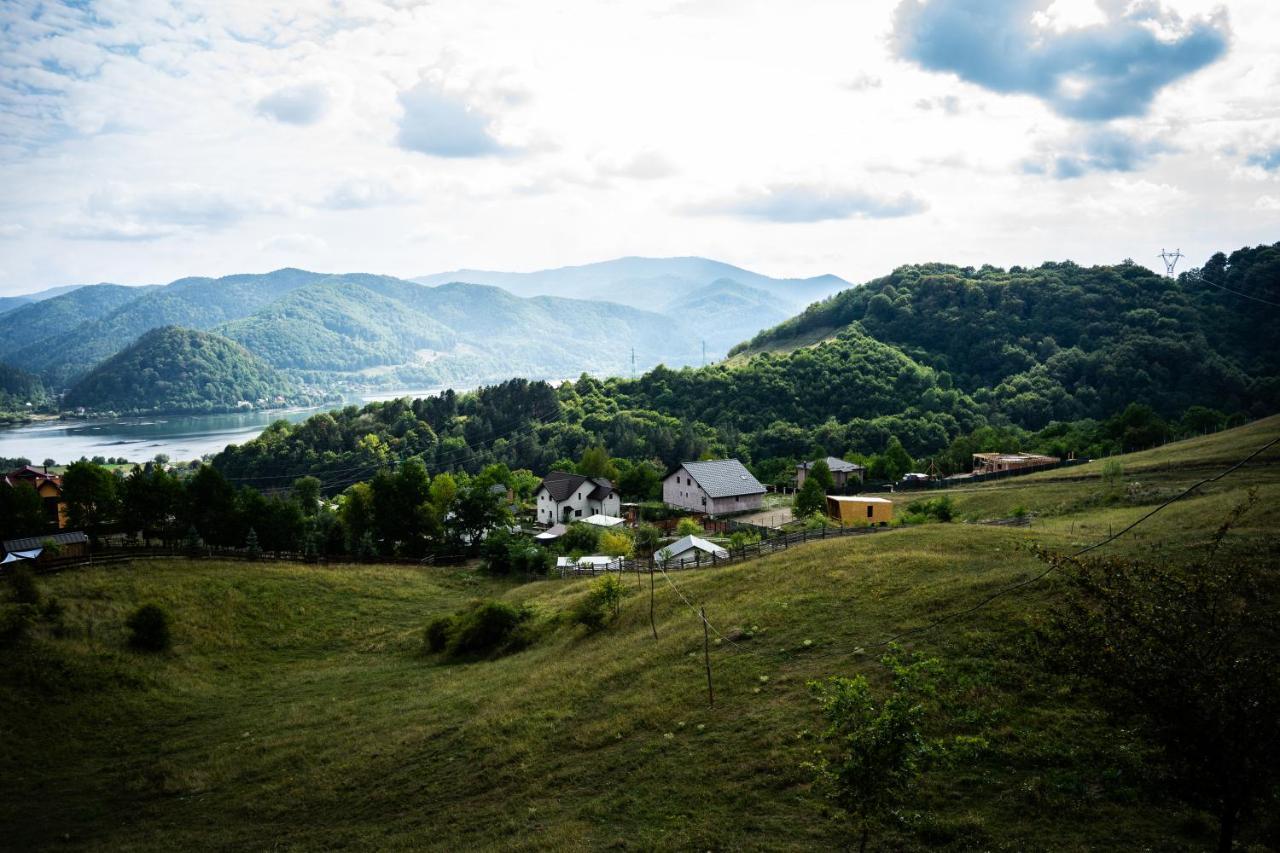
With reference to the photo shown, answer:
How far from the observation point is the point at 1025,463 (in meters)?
68.8

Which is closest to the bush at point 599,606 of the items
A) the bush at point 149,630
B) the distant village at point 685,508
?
the distant village at point 685,508

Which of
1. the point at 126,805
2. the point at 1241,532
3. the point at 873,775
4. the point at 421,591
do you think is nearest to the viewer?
the point at 873,775

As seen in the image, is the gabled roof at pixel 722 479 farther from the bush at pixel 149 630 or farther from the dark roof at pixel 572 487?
the bush at pixel 149 630

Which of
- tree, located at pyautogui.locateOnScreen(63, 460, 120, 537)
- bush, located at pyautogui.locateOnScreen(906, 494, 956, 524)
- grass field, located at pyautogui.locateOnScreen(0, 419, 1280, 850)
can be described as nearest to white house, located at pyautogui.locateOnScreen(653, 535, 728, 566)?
grass field, located at pyautogui.locateOnScreen(0, 419, 1280, 850)

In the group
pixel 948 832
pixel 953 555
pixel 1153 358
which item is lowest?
pixel 948 832

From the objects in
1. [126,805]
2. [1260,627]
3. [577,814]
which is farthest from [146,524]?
[1260,627]

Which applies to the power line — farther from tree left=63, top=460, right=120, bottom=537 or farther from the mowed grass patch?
tree left=63, top=460, right=120, bottom=537

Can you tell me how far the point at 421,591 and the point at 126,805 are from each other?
23835 millimetres

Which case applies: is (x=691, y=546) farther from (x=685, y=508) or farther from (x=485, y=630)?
(x=685, y=508)

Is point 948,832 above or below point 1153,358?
below

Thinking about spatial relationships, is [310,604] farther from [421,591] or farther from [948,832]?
[948,832]

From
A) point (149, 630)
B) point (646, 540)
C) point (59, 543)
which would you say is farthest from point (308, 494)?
point (149, 630)

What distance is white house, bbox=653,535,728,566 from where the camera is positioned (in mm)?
40031

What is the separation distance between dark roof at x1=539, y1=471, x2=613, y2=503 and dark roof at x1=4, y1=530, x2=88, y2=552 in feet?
120
